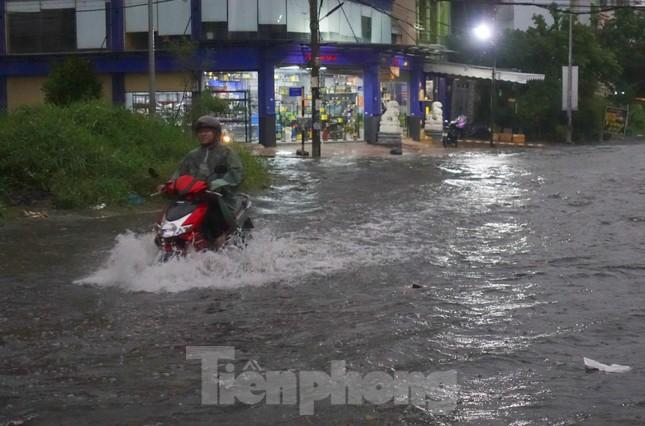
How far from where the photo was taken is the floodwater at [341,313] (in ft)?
20.5

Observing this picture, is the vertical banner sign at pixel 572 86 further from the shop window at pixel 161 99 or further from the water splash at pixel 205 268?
the water splash at pixel 205 268

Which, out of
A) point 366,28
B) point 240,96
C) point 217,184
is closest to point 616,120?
point 366,28

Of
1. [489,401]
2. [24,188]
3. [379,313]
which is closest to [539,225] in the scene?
[379,313]

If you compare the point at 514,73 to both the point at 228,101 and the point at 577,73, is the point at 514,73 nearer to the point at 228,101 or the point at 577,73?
the point at 577,73

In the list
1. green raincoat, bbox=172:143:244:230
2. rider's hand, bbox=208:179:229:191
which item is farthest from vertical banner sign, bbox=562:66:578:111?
rider's hand, bbox=208:179:229:191

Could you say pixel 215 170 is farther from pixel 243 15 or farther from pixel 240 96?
pixel 240 96

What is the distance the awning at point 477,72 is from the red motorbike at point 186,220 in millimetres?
37742

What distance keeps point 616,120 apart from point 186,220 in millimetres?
51969

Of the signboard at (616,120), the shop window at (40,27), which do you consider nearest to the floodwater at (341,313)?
the shop window at (40,27)

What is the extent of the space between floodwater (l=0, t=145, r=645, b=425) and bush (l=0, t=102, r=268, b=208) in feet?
3.90

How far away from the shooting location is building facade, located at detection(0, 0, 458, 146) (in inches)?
1571

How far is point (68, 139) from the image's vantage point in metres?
17.6

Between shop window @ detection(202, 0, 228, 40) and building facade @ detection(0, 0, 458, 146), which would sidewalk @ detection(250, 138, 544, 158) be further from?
shop window @ detection(202, 0, 228, 40)

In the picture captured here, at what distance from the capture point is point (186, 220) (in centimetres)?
1002
